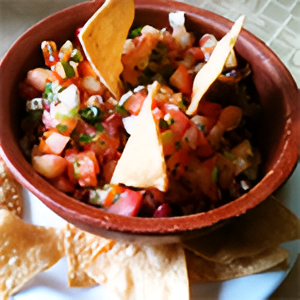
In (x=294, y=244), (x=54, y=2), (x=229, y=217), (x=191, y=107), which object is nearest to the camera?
(x=229, y=217)

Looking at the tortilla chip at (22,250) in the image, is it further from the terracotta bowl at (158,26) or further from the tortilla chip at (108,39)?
the tortilla chip at (108,39)

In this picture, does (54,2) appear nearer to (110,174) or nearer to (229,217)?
(110,174)

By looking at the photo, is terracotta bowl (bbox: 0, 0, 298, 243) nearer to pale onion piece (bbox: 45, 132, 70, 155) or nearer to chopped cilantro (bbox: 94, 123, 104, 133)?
pale onion piece (bbox: 45, 132, 70, 155)

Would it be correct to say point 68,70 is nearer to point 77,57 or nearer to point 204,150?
point 77,57

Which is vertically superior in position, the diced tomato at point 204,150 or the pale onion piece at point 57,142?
the diced tomato at point 204,150

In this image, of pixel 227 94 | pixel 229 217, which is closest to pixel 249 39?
pixel 227 94

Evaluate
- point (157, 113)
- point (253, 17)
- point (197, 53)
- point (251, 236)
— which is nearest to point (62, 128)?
point (157, 113)

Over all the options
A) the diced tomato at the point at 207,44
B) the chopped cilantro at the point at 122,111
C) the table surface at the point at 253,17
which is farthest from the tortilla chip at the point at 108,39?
the table surface at the point at 253,17
